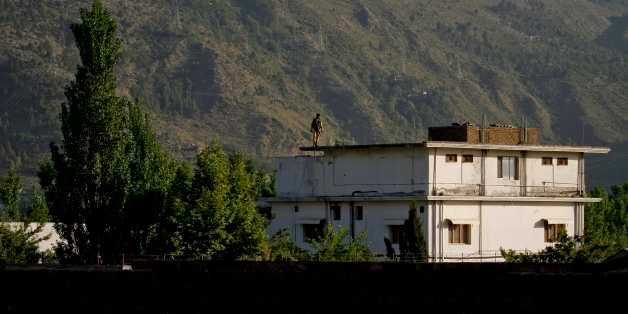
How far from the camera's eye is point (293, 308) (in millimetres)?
29641

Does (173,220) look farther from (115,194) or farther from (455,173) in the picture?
(455,173)

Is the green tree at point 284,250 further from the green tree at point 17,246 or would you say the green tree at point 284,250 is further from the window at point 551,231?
the window at point 551,231

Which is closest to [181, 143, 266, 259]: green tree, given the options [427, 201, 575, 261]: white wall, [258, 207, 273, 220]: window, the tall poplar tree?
the tall poplar tree

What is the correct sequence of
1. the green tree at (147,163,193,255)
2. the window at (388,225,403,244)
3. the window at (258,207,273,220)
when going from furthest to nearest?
the window at (258,207,273,220) → the window at (388,225,403,244) → the green tree at (147,163,193,255)

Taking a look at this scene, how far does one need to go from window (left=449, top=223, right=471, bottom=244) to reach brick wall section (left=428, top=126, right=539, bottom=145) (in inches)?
193

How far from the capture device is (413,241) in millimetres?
78125

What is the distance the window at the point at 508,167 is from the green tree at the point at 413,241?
27.4 ft

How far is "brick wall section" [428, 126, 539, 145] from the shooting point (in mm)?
85188

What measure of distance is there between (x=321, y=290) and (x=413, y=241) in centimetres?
4876

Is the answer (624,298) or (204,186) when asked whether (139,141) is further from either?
(624,298)

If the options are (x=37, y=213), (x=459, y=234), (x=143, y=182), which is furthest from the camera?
(x=37, y=213)

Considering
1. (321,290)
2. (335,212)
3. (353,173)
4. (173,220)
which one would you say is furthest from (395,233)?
(321,290)

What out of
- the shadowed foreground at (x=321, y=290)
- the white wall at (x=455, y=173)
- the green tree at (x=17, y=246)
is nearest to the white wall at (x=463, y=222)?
the white wall at (x=455, y=173)

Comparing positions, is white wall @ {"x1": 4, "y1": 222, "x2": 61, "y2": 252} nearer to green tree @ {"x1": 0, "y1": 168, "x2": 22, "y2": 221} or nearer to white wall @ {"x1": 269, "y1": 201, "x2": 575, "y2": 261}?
green tree @ {"x1": 0, "y1": 168, "x2": 22, "y2": 221}
